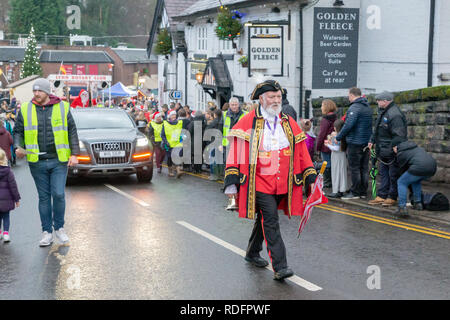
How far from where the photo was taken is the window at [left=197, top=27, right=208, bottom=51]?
97.1 feet

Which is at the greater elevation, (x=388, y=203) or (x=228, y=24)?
(x=228, y=24)

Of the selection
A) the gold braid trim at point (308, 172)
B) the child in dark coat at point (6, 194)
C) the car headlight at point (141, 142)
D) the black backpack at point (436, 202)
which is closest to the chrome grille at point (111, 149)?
the car headlight at point (141, 142)

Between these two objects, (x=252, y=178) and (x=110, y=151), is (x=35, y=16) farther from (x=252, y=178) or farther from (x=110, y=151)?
(x=252, y=178)

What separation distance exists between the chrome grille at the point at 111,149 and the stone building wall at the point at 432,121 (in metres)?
6.46

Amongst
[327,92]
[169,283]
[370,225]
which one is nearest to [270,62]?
[327,92]

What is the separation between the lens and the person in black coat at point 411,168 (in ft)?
33.0

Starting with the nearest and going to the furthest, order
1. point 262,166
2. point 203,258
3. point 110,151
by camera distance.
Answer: point 262,166 → point 203,258 → point 110,151

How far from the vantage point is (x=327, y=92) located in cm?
2078

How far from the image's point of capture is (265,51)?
62.4 feet

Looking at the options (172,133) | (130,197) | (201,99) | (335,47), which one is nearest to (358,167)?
(130,197)

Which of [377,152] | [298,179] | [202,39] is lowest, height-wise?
[377,152]

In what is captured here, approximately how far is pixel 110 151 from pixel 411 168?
7.17 meters

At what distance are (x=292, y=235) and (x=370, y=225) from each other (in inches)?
59.2
